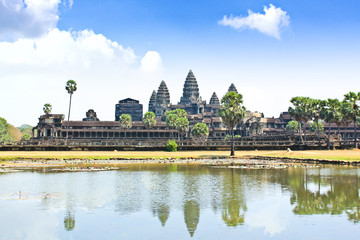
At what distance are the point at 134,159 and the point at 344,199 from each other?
145ft

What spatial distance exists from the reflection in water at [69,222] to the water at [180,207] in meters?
0.05

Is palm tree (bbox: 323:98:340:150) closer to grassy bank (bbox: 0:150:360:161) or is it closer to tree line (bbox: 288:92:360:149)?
tree line (bbox: 288:92:360:149)

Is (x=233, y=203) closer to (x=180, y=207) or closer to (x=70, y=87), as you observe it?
(x=180, y=207)

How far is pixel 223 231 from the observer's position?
21672 millimetres

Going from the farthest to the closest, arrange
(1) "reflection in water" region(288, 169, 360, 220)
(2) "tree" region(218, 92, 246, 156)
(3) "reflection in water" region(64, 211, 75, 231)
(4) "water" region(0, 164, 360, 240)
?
(2) "tree" region(218, 92, 246, 156) < (1) "reflection in water" region(288, 169, 360, 220) < (3) "reflection in water" region(64, 211, 75, 231) < (4) "water" region(0, 164, 360, 240)

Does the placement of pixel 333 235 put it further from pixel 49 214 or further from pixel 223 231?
pixel 49 214

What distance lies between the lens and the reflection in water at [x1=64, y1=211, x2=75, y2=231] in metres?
22.3

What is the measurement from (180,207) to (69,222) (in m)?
7.31

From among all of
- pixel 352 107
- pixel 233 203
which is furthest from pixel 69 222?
pixel 352 107

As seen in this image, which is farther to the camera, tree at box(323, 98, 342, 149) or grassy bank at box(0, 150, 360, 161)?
tree at box(323, 98, 342, 149)

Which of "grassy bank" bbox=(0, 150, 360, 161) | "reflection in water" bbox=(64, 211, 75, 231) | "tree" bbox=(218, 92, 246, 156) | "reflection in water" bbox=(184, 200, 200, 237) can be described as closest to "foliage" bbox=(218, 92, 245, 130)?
"tree" bbox=(218, 92, 246, 156)

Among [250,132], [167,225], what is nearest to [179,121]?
[250,132]

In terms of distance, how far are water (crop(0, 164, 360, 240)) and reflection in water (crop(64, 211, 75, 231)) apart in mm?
51

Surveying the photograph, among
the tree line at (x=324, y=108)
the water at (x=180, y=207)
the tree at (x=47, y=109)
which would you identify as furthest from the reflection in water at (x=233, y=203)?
the tree at (x=47, y=109)
